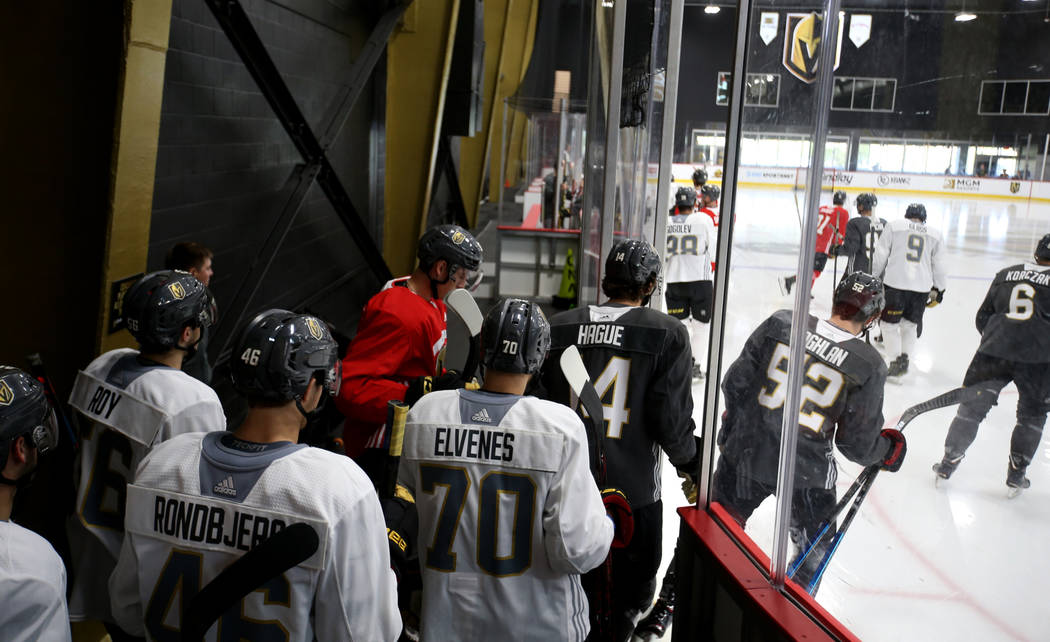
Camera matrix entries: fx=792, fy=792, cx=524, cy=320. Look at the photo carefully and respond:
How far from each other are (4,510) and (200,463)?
461 millimetres

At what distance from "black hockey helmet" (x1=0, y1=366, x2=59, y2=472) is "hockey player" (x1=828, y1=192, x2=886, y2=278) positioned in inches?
91.9

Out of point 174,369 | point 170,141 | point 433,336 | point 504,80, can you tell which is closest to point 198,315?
point 174,369

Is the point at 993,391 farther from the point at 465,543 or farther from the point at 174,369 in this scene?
the point at 174,369

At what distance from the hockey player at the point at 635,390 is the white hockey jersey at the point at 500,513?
0.92 m

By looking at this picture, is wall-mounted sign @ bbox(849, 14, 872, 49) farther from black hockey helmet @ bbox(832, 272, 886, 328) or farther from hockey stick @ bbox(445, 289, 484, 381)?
hockey stick @ bbox(445, 289, 484, 381)

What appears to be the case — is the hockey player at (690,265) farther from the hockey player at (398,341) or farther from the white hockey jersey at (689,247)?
the hockey player at (398,341)

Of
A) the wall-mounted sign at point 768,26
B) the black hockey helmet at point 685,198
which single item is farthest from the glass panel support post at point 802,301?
the black hockey helmet at point 685,198

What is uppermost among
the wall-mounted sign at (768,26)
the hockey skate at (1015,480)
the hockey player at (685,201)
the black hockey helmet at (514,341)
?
the hockey player at (685,201)

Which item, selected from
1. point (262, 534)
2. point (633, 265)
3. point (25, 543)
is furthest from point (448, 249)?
point (25, 543)

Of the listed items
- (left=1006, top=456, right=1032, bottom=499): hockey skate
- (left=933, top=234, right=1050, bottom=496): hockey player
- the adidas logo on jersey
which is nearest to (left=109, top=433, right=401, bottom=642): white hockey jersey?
the adidas logo on jersey

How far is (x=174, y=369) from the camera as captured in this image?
93.7 inches

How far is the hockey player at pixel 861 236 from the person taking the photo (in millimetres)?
2711

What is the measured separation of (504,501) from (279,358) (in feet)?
2.36

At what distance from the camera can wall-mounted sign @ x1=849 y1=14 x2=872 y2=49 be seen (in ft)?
7.54
